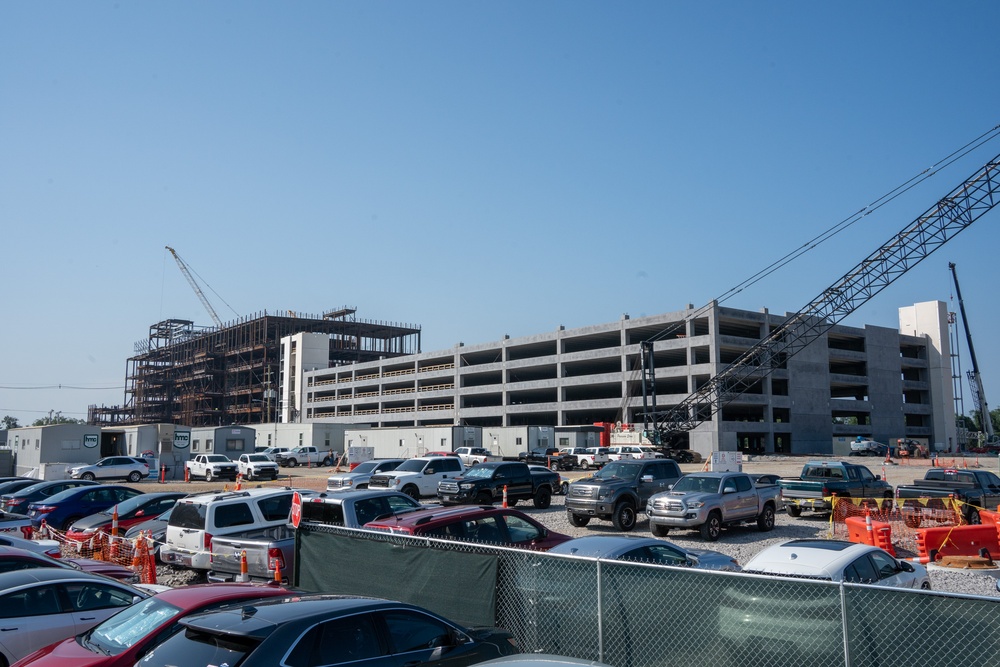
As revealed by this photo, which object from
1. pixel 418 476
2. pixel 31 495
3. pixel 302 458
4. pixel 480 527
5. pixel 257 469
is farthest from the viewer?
pixel 302 458

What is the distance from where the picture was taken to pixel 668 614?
23.4ft

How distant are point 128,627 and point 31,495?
22356 mm

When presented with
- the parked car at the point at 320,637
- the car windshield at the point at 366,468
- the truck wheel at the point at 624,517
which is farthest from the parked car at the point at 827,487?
the parked car at the point at 320,637

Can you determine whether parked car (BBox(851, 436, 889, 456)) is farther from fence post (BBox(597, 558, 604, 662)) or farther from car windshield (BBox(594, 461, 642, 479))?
fence post (BBox(597, 558, 604, 662))

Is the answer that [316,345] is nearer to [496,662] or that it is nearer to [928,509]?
[928,509]

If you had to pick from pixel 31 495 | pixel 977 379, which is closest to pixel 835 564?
pixel 31 495

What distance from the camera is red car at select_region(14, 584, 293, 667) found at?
645 cm

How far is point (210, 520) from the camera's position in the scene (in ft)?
46.4

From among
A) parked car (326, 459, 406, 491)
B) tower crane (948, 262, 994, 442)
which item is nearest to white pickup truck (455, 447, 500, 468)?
parked car (326, 459, 406, 491)

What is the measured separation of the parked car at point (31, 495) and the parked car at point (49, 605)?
1723cm

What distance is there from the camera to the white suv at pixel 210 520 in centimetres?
1410

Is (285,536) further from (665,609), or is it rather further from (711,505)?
(711,505)

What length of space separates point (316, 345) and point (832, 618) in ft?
397

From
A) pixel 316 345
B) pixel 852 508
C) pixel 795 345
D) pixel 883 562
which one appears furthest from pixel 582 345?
pixel 883 562
